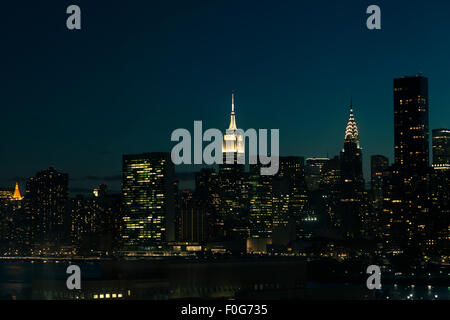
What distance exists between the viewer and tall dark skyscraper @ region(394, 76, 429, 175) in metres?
191

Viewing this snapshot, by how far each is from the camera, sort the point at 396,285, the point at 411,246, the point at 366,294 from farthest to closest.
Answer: the point at 411,246
the point at 396,285
the point at 366,294

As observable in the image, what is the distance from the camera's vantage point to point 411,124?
7608 inches

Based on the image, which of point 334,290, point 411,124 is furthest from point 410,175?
point 334,290

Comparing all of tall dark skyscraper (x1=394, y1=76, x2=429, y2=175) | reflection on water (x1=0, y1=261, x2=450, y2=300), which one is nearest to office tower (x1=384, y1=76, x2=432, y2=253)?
tall dark skyscraper (x1=394, y1=76, x2=429, y2=175)

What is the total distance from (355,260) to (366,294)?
77634 mm

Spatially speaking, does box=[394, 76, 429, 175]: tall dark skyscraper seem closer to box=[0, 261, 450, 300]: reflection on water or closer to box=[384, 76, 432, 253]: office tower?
box=[384, 76, 432, 253]: office tower

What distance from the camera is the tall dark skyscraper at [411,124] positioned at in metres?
191

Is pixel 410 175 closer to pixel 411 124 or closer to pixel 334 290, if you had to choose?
pixel 411 124

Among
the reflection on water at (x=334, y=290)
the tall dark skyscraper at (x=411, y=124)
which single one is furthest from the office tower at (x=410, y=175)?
the reflection on water at (x=334, y=290)

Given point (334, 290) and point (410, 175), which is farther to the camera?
point (410, 175)

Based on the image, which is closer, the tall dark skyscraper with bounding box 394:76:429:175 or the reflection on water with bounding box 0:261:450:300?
the reflection on water with bounding box 0:261:450:300

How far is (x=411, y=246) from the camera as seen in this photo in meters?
170
